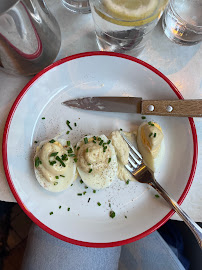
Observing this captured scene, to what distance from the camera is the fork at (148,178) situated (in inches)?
27.0

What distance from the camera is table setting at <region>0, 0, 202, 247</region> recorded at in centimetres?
70

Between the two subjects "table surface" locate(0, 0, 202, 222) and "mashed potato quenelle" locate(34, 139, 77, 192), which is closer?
"mashed potato quenelle" locate(34, 139, 77, 192)

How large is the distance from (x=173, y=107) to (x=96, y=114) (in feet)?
0.70

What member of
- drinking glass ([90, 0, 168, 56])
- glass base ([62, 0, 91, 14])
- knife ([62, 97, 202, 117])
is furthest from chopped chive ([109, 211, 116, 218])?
glass base ([62, 0, 91, 14])

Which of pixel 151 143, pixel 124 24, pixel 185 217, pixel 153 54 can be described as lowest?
pixel 185 217

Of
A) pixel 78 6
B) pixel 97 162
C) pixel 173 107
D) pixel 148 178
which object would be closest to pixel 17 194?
pixel 97 162

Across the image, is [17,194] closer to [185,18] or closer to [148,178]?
[148,178]

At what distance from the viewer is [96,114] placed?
2.53 feet

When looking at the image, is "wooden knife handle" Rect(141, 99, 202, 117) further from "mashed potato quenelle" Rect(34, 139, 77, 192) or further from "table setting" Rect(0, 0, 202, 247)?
"mashed potato quenelle" Rect(34, 139, 77, 192)

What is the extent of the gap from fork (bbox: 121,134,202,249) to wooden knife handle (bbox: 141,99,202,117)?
11 centimetres

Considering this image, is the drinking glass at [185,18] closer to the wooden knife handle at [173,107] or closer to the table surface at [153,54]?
the table surface at [153,54]

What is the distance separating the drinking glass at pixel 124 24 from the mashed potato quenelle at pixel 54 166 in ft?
1.07

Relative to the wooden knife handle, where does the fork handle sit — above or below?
below

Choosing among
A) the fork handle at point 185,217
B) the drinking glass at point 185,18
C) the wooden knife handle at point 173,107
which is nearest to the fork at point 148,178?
the fork handle at point 185,217
